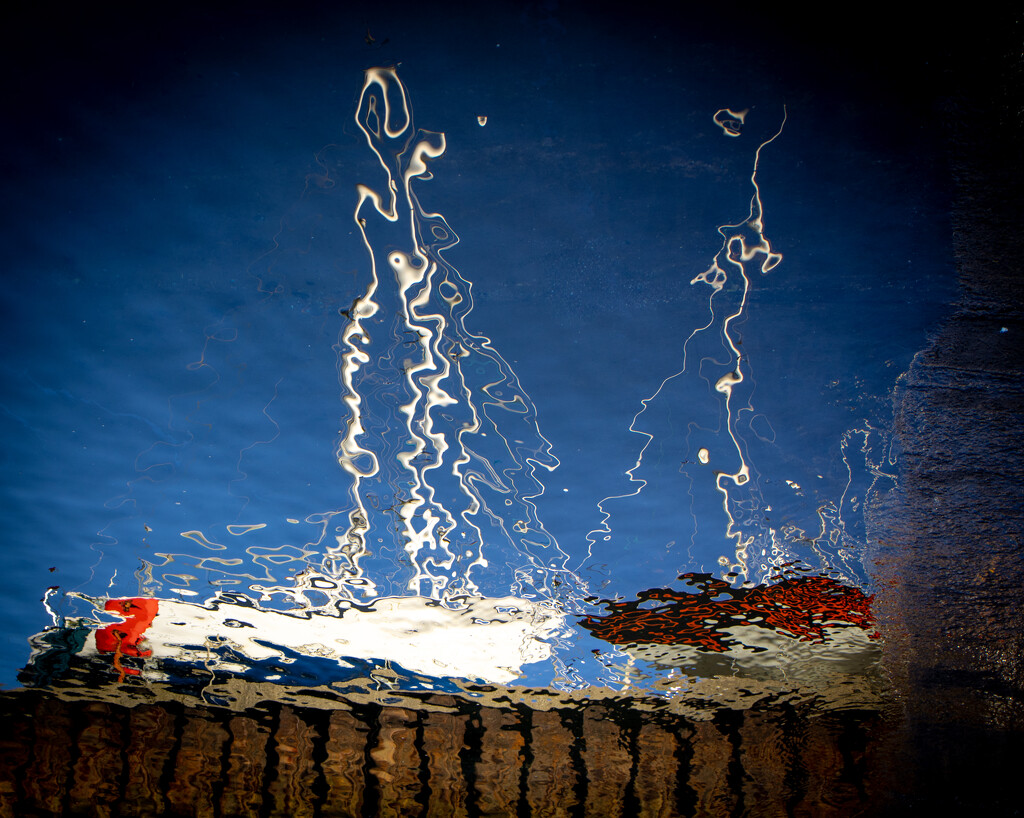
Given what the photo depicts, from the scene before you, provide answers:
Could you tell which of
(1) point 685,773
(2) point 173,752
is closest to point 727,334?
(1) point 685,773

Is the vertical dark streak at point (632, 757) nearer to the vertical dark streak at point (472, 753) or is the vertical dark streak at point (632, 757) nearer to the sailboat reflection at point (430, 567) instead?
the sailboat reflection at point (430, 567)

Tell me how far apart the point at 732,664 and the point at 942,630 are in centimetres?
144

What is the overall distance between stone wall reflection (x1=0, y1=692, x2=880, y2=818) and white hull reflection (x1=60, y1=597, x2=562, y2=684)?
2.77 feet

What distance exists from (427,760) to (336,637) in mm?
2512

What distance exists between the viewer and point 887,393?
2555mm

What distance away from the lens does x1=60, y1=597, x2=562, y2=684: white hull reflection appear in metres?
3.90

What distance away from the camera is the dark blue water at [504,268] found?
6.31 ft

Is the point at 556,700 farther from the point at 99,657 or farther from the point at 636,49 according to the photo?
the point at 636,49

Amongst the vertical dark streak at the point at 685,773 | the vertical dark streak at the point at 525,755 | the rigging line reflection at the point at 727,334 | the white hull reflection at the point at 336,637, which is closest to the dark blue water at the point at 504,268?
the rigging line reflection at the point at 727,334

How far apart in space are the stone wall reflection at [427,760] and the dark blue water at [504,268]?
119 inches

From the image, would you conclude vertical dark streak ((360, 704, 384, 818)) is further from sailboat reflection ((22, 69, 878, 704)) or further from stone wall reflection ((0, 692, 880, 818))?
sailboat reflection ((22, 69, 878, 704))

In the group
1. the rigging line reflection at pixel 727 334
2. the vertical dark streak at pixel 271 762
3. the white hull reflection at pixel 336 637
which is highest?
the rigging line reflection at pixel 727 334

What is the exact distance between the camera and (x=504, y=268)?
2.30 m

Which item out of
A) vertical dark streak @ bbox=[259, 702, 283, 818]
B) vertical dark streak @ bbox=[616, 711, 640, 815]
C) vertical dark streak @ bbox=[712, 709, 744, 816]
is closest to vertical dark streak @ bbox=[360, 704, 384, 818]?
vertical dark streak @ bbox=[259, 702, 283, 818]
